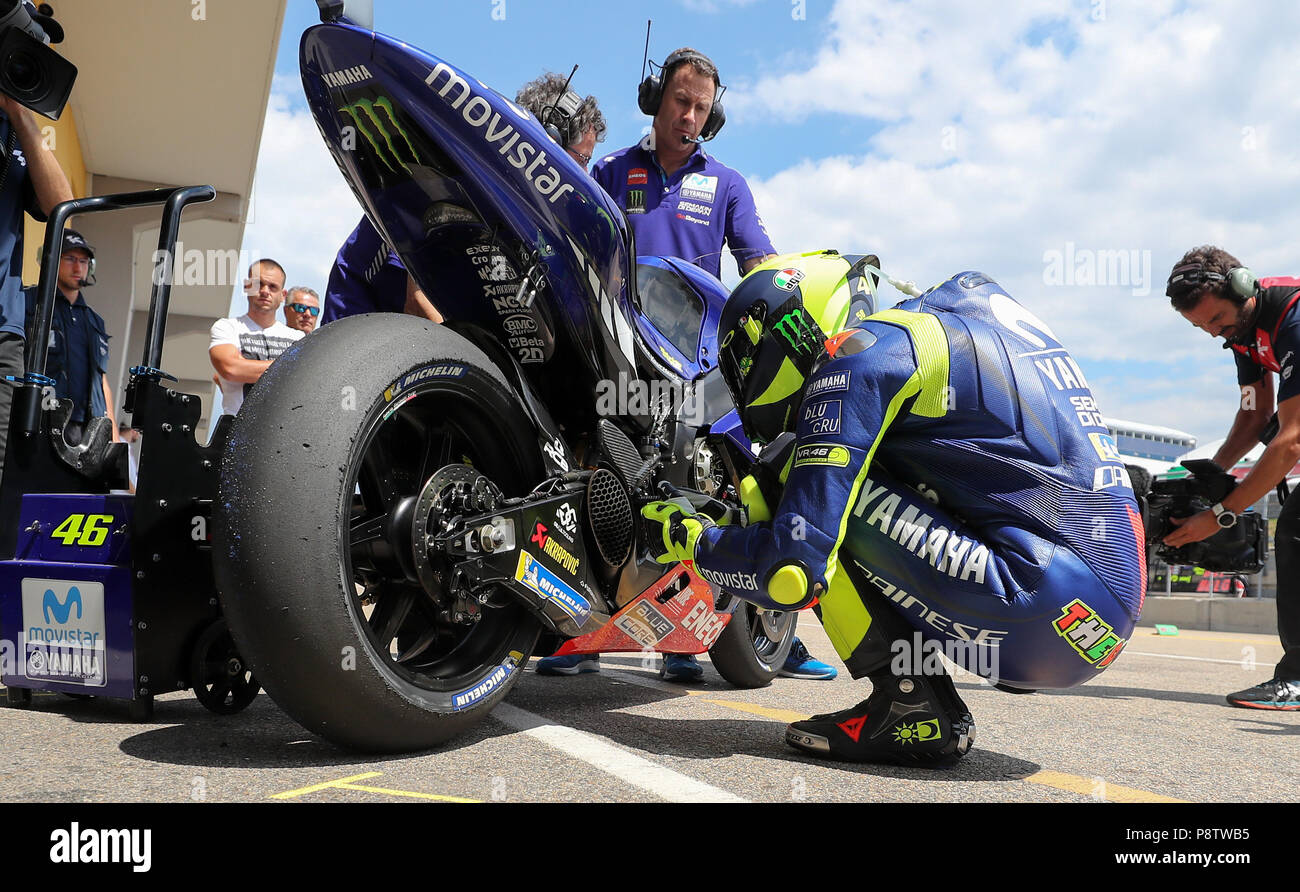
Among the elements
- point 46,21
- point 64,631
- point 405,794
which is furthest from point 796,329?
point 46,21

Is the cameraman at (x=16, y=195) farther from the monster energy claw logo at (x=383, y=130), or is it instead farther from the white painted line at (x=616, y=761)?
the white painted line at (x=616, y=761)

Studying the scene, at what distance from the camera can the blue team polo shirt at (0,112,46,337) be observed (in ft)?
9.96

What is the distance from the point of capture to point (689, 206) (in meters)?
3.96

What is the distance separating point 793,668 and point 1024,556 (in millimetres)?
2325

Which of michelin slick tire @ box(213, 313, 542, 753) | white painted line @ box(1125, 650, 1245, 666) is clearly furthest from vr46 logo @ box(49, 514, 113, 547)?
white painted line @ box(1125, 650, 1245, 666)

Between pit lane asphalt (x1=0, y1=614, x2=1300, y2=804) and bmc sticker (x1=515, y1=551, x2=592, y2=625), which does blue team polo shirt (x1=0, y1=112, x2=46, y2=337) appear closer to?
pit lane asphalt (x1=0, y1=614, x2=1300, y2=804)

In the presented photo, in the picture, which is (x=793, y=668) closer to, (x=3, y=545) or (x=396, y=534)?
(x=396, y=534)

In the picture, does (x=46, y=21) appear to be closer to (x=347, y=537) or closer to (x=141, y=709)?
(x=141, y=709)

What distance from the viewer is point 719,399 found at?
10.4ft

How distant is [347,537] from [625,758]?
2.68 feet

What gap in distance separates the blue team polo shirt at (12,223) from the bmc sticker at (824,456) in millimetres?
2536

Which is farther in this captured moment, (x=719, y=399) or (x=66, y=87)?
(x=719, y=399)

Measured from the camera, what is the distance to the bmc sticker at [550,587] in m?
2.26
